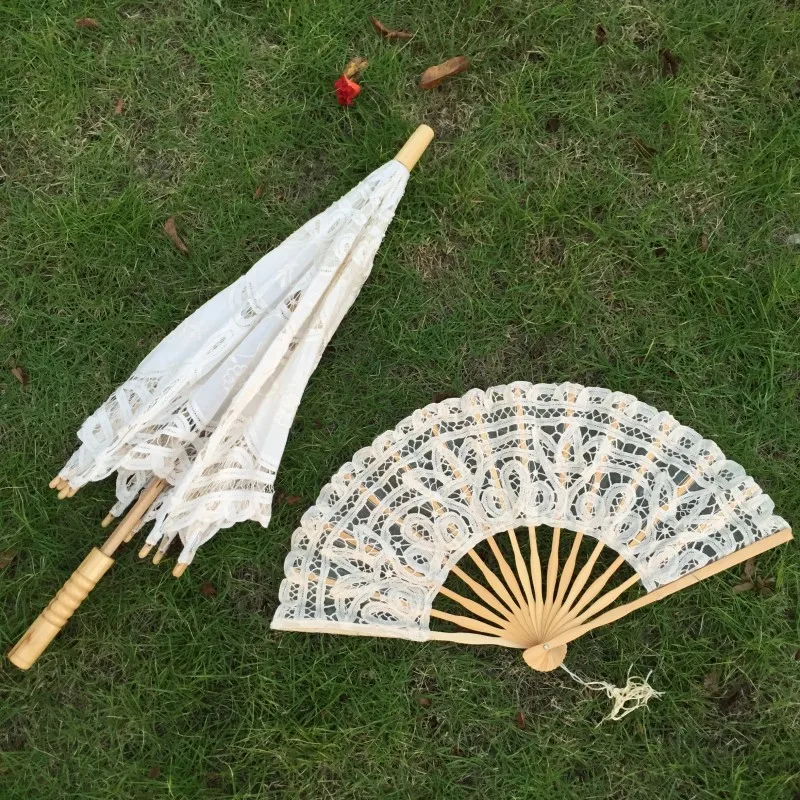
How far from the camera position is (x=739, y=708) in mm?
2105

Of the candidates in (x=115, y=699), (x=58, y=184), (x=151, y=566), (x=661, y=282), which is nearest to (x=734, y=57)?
(x=661, y=282)

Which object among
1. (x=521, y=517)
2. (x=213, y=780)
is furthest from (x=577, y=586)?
(x=213, y=780)

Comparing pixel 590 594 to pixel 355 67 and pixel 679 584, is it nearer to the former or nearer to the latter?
pixel 679 584

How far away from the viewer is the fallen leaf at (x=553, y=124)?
7.63 feet

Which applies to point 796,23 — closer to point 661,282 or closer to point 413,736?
point 661,282

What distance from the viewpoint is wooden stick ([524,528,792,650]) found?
1.94m

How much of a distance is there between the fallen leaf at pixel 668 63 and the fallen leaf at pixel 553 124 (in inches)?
16.1

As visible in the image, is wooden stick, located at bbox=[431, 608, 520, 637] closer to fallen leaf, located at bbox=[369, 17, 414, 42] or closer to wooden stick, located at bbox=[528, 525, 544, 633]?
wooden stick, located at bbox=[528, 525, 544, 633]

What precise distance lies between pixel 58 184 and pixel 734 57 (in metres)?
2.42

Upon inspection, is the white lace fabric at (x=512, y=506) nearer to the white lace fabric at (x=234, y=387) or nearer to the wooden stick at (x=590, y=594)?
the wooden stick at (x=590, y=594)

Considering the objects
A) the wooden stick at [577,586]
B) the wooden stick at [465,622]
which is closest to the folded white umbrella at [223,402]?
the wooden stick at [465,622]

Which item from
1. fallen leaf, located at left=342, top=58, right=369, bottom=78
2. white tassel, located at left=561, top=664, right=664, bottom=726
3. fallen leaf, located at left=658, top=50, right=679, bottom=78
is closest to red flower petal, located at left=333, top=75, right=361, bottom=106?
fallen leaf, located at left=342, top=58, right=369, bottom=78

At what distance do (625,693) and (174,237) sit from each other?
6.83 ft

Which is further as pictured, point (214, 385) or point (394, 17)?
point (394, 17)
